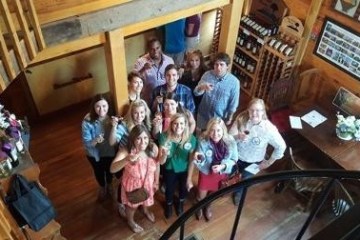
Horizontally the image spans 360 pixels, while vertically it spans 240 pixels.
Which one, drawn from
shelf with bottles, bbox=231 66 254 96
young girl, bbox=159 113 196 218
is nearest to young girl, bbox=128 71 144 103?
young girl, bbox=159 113 196 218

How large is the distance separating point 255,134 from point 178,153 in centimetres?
75

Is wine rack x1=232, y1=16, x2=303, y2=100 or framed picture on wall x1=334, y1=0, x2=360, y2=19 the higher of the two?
framed picture on wall x1=334, y1=0, x2=360, y2=19

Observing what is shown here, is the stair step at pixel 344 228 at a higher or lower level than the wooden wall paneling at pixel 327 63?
higher

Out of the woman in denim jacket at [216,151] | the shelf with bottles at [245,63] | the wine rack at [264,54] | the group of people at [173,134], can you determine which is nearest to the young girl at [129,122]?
the group of people at [173,134]

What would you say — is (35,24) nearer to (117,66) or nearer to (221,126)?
(117,66)

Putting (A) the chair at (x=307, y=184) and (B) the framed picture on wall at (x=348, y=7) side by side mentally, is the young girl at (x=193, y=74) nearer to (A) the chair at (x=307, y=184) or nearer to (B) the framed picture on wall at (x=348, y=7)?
(A) the chair at (x=307, y=184)

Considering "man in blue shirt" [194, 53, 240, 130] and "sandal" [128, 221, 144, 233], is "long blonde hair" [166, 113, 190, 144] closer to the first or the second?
"man in blue shirt" [194, 53, 240, 130]

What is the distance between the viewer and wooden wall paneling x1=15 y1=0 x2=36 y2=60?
245 centimetres

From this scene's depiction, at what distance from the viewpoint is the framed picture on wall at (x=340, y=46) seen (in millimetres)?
4339

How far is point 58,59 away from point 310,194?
3.41 metres

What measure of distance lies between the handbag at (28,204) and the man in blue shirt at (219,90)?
1.81 m

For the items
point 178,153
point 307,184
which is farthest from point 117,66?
point 307,184

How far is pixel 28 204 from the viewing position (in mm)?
3061

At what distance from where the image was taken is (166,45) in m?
5.35
